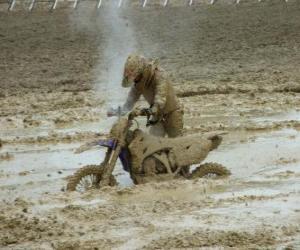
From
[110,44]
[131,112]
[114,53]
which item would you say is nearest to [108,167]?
[131,112]

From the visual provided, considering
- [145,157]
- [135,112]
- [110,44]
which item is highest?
[110,44]

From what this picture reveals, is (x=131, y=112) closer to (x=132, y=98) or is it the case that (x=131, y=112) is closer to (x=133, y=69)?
(x=133, y=69)

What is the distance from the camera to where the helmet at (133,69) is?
11.9 m

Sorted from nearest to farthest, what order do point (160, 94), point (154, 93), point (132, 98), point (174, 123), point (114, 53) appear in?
point (160, 94), point (154, 93), point (132, 98), point (174, 123), point (114, 53)

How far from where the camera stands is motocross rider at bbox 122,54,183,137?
11984mm

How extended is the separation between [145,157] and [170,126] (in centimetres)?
86

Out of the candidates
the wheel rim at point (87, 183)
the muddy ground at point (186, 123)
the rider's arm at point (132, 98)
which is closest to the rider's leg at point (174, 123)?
the rider's arm at point (132, 98)

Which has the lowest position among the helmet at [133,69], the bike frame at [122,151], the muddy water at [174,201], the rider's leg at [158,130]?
the muddy water at [174,201]

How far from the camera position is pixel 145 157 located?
11.9 meters

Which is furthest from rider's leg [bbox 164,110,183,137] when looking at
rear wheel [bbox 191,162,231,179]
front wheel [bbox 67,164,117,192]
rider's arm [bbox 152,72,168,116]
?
front wheel [bbox 67,164,117,192]

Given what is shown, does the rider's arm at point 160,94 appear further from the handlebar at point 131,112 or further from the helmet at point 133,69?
the helmet at point 133,69

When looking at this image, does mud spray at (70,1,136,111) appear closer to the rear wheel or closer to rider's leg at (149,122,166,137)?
rider's leg at (149,122,166,137)

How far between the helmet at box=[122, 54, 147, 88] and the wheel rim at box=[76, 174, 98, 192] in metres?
1.27

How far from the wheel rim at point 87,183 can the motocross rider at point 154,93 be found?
37.3 inches
